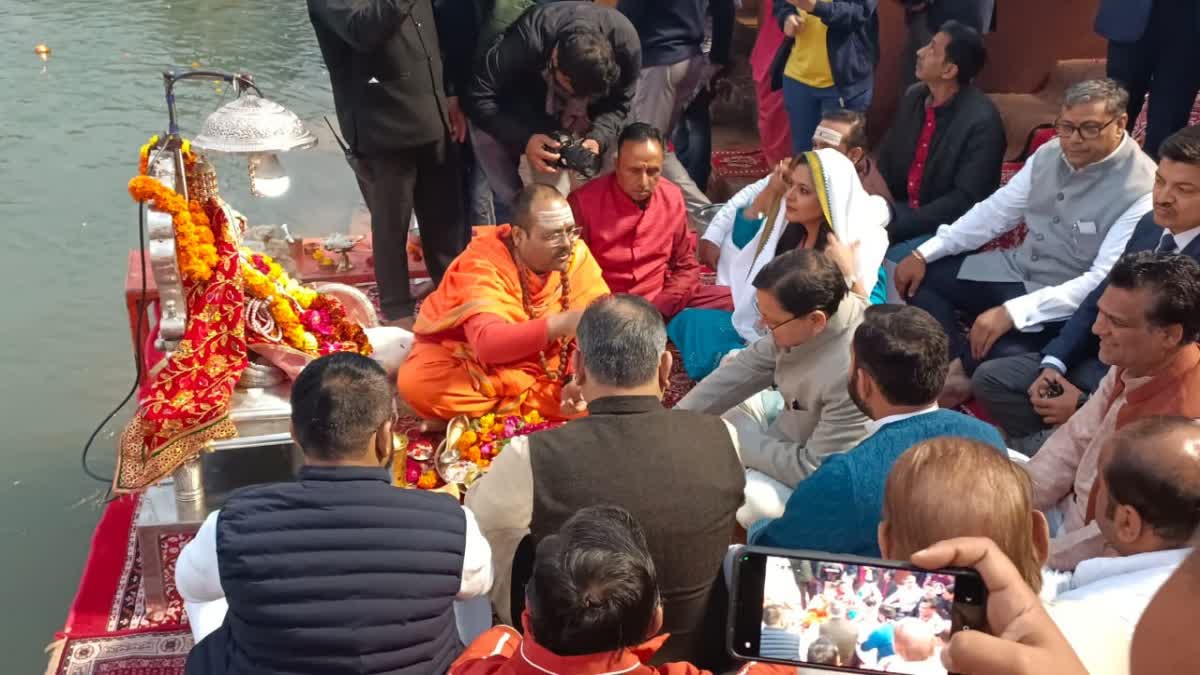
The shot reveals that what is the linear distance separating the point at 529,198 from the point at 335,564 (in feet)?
6.27

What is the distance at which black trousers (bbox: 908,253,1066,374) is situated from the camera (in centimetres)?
430

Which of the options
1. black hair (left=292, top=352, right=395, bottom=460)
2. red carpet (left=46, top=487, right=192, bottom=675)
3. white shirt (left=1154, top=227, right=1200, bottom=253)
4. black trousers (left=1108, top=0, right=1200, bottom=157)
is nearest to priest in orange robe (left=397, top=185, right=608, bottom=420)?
red carpet (left=46, top=487, right=192, bottom=675)

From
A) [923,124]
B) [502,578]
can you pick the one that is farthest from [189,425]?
[923,124]

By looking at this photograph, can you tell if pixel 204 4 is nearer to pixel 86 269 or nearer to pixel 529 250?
pixel 86 269

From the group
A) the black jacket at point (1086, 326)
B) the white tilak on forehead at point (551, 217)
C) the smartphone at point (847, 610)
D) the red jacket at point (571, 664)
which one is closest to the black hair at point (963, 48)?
the black jacket at point (1086, 326)

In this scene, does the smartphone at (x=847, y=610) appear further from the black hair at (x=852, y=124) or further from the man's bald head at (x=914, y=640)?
the black hair at (x=852, y=124)

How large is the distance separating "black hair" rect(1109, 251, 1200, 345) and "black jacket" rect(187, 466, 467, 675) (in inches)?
73.6

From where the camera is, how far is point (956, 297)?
4.43 metres

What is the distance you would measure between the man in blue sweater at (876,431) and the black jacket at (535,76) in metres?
2.34

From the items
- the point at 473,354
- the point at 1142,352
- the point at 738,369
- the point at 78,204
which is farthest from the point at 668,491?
the point at 78,204

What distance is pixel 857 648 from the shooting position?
1.60 meters

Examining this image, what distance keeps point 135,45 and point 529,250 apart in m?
7.67

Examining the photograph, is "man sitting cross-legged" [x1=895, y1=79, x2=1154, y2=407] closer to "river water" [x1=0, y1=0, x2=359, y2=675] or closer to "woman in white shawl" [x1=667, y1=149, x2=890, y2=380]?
"woman in white shawl" [x1=667, y1=149, x2=890, y2=380]

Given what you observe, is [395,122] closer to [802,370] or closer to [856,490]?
[802,370]
